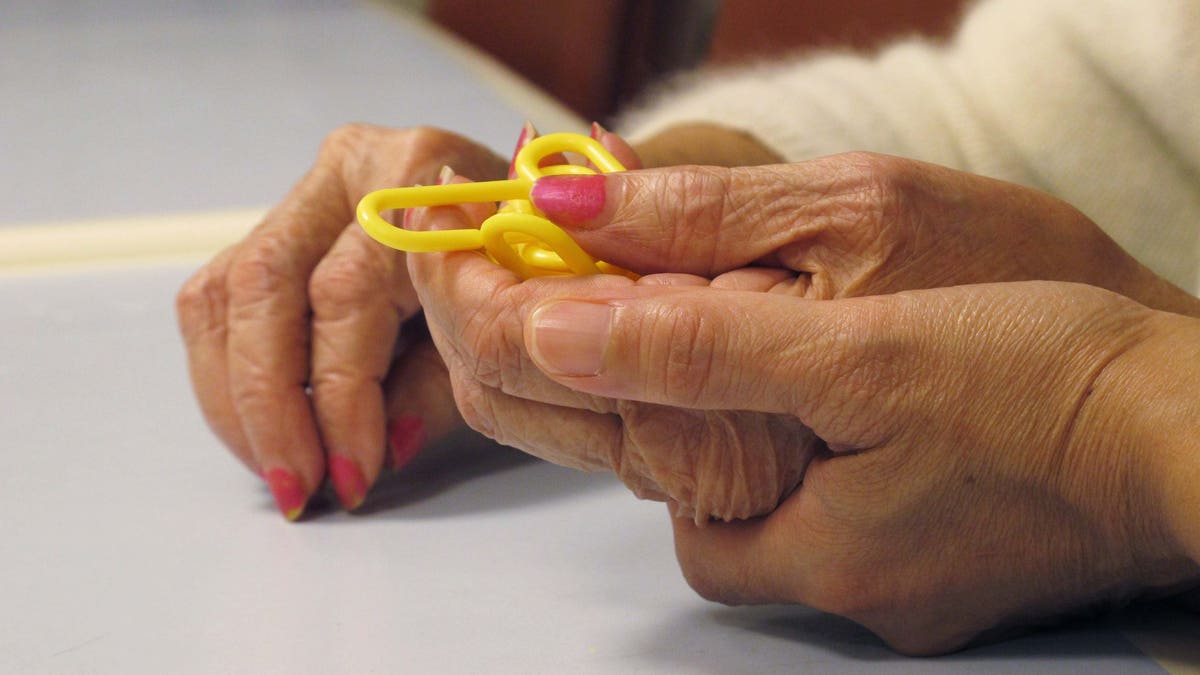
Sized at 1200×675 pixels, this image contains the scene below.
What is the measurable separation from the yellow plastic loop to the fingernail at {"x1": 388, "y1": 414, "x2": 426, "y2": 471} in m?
0.20

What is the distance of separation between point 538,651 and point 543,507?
0.51 feet

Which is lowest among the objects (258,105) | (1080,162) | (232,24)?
(232,24)

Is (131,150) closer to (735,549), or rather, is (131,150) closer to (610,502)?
(610,502)

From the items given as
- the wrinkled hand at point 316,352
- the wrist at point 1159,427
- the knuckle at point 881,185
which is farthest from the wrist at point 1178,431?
the wrinkled hand at point 316,352

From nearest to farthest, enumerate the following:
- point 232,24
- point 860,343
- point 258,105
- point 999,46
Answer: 1. point 860,343
2. point 999,46
3. point 258,105
4. point 232,24

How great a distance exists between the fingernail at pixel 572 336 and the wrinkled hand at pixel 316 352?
244 mm

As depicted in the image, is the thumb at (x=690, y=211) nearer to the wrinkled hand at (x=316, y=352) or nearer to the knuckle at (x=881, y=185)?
the knuckle at (x=881, y=185)

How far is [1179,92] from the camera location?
0.81 meters

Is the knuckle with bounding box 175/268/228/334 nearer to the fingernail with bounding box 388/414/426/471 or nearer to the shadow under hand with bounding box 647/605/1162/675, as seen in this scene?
the fingernail with bounding box 388/414/426/471

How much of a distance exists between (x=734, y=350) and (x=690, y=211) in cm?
8

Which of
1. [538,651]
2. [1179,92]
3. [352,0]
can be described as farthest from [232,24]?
[538,651]

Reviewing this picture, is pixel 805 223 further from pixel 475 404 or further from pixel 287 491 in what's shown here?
pixel 287 491

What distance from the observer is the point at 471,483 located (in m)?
0.70

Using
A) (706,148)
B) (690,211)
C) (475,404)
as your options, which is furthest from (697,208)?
(706,148)
